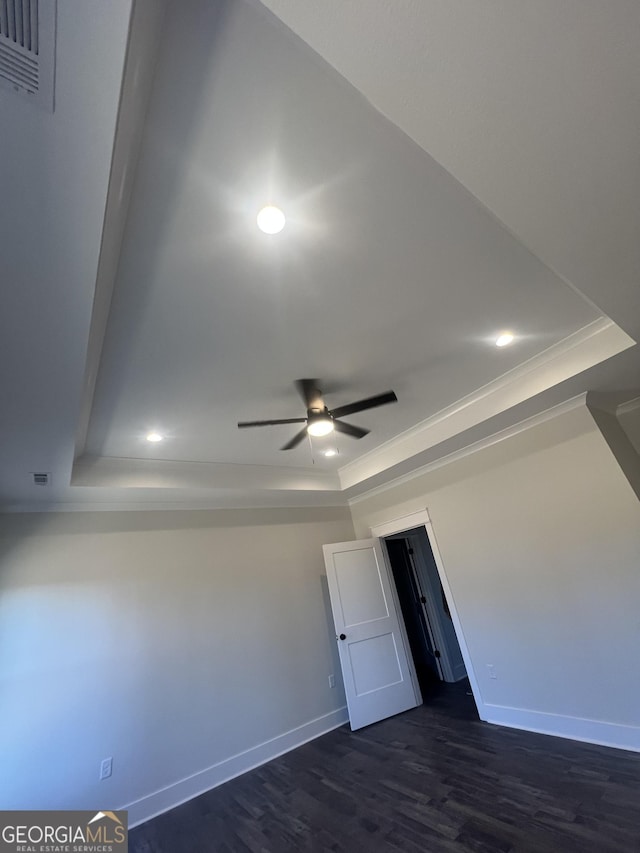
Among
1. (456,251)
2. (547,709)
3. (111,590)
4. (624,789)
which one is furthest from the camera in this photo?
(111,590)

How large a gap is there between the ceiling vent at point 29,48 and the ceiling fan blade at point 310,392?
195cm

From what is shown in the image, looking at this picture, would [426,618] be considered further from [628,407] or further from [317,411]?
[317,411]

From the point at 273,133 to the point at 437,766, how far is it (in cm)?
430

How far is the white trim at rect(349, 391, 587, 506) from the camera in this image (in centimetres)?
323

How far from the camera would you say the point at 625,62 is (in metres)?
1.00

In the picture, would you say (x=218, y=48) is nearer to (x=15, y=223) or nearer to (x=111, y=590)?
(x=15, y=223)

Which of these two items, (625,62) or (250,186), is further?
(250,186)

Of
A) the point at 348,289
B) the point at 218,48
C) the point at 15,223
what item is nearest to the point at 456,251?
the point at 348,289

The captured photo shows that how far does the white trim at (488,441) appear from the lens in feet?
10.6

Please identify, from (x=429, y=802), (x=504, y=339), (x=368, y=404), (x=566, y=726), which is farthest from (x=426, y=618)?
(x=504, y=339)

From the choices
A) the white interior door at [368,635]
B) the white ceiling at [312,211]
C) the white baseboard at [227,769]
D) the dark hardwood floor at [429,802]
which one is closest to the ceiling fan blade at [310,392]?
the white ceiling at [312,211]

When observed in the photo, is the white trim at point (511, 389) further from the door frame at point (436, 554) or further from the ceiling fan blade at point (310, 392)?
the ceiling fan blade at point (310, 392)

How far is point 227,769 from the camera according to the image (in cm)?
341

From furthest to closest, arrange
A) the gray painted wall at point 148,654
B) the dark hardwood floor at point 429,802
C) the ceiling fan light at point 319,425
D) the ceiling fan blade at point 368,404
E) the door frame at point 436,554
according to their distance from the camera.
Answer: the door frame at point 436,554, the gray painted wall at point 148,654, the ceiling fan light at point 319,425, the ceiling fan blade at point 368,404, the dark hardwood floor at point 429,802
